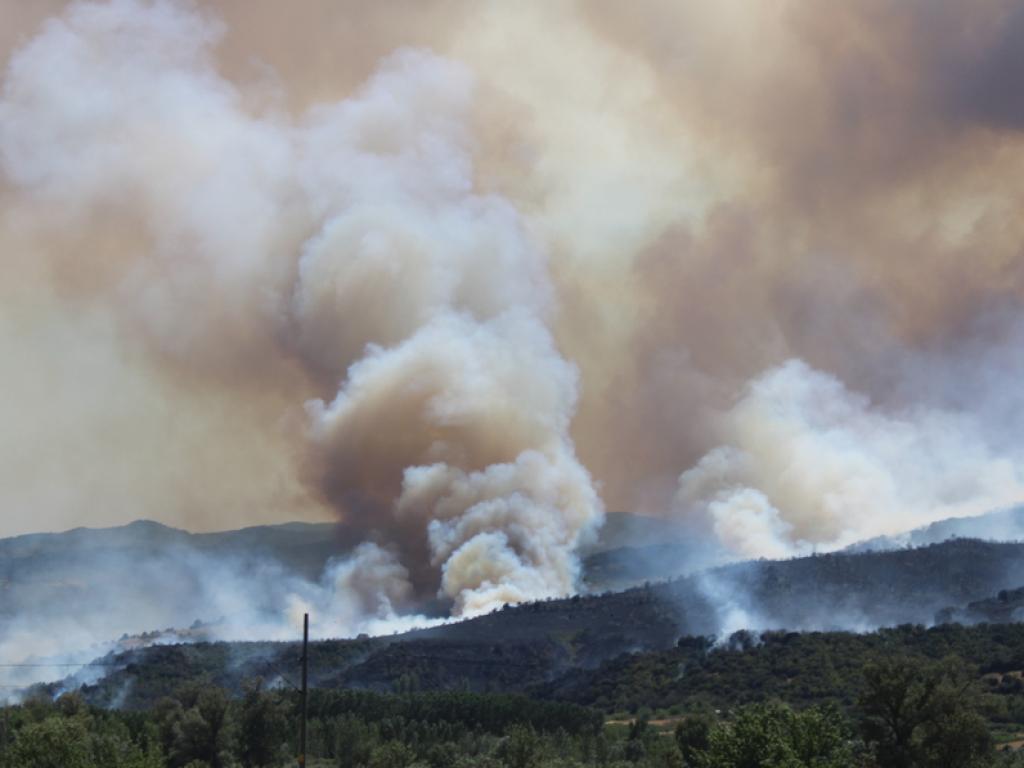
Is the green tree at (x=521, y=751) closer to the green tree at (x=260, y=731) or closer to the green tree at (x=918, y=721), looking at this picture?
the green tree at (x=260, y=731)

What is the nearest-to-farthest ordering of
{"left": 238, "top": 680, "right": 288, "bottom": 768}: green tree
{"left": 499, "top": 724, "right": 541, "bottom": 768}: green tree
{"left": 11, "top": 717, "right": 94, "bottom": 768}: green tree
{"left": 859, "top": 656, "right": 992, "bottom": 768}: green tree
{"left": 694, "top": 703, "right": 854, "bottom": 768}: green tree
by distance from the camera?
{"left": 694, "top": 703, "right": 854, "bottom": 768}: green tree
{"left": 859, "top": 656, "right": 992, "bottom": 768}: green tree
{"left": 11, "top": 717, "right": 94, "bottom": 768}: green tree
{"left": 499, "top": 724, "right": 541, "bottom": 768}: green tree
{"left": 238, "top": 680, "right": 288, "bottom": 768}: green tree

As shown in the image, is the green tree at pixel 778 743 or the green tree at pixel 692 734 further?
the green tree at pixel 692 734

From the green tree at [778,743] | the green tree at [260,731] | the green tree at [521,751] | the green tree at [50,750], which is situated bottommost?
the green tree at [778,743]

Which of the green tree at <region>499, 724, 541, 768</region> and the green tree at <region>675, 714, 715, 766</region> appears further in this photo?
the green tree at <region>675, 714, 715, 766</region>

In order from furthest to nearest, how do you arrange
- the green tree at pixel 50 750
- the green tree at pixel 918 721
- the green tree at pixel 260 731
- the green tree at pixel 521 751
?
the green tree at pixel 260 731 → the green tree at pixel 521 751 → the green tree at pixel 50 750 → the green tree at pixel 918 721

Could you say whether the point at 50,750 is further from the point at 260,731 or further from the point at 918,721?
the point at 918,721

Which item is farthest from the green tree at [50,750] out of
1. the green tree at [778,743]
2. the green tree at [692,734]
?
the green tree at [692,734]

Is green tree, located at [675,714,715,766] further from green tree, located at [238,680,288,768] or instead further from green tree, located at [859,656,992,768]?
green tree, located at [238,680,288,768]

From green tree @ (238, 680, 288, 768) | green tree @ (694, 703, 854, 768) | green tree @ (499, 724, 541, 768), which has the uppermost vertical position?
green tree @ (238, 680, 288, 768)

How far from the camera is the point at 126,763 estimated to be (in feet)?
334

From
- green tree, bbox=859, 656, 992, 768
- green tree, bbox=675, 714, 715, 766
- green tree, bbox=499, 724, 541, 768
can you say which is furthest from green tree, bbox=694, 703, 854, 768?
green tree, bbox=675, 714, 715, 766

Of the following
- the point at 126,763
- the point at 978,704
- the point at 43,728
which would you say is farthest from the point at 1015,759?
the point at 43,728

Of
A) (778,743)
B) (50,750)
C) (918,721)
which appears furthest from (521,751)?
(778,743)

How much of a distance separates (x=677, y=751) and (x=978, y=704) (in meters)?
32.2
